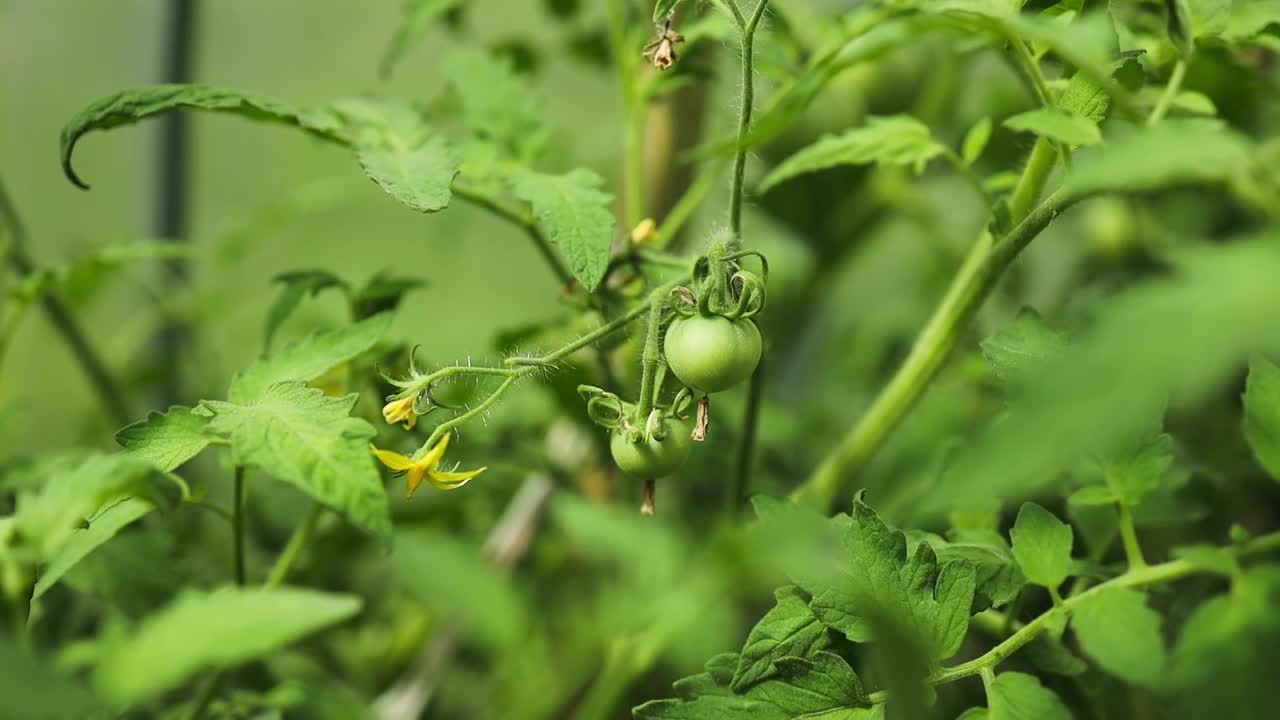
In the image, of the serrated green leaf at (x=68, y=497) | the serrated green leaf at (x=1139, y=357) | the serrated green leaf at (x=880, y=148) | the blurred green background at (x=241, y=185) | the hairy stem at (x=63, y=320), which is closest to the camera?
the serrated green leaf at (x=1139, y=357)

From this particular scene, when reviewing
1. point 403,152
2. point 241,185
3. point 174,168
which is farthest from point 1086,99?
point 241,185

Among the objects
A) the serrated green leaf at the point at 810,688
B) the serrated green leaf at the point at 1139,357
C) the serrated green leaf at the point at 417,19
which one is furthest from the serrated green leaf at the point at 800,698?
the serrated green leaf at the point at 417,19

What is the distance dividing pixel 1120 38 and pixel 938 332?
22cm

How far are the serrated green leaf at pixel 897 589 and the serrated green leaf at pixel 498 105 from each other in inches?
14.5

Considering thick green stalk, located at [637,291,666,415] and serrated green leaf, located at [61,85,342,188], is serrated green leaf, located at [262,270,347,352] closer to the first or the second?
serrated green leaf, located at [61,85,342,188]

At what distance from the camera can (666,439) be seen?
1.97 ft

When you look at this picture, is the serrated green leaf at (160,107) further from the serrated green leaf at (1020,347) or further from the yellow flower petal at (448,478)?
the serrated green leaf at (1020,347)

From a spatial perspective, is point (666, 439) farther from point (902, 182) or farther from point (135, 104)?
point (902, 182)

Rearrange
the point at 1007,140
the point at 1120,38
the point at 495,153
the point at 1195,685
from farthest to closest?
the point at 1007,140
the point at 495,153
the point at 1120,38
the point at 1195,685

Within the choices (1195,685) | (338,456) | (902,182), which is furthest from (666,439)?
(902,182)

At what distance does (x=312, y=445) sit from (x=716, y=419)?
556 mm

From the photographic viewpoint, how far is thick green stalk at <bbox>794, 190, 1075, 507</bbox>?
2.15ft

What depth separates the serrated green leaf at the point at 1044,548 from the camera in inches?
21.3

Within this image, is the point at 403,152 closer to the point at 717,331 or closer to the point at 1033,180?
the point at 717,331
